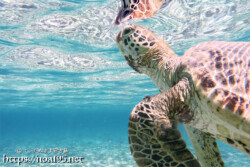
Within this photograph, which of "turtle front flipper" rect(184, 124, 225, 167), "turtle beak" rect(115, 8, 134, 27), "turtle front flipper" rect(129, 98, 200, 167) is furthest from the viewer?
"turtle front flipper" rect(184, 124, 225, 167)

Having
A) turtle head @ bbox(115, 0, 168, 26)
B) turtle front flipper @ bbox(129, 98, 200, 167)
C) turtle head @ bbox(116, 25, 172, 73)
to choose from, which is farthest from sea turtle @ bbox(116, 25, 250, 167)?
turtle head @ bbox(115, 0, 168, 26)

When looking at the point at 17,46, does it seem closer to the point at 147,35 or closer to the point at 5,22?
the point at 5,22

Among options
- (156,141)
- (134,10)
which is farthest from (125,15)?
(156,141)

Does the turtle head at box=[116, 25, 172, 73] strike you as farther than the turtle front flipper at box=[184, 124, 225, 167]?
Yes

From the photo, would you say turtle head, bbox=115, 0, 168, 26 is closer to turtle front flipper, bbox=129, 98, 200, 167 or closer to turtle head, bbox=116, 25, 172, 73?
turtle head, bbox=116, 25, 172, 73

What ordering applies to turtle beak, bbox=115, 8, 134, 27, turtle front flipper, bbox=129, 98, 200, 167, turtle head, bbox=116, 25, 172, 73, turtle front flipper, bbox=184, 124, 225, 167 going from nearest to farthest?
turtle front flipper, bbox=129, 98, 200, 167
turtle beak, bbox=115, 8, 134, 27
turtle front flipper, bbox=184, 124, 225, 167
turtle head, bbox=116, 25, 172, 73

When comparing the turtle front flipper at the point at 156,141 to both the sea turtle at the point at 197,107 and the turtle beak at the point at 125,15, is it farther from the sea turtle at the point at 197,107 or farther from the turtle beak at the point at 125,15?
the turtle beak at the point at 125,15

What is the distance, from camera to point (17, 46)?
10195 mm

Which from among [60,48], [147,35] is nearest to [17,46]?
[60,48]

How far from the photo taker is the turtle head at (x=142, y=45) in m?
2.83

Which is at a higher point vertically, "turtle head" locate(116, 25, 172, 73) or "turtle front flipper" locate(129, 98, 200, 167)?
"turtle head" locate(116, 25, 172, 73)

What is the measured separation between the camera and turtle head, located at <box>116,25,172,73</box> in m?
2.83

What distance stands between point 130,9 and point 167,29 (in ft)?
22.3

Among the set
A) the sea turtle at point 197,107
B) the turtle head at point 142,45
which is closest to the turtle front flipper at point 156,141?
the sea turtle at point 197,107
